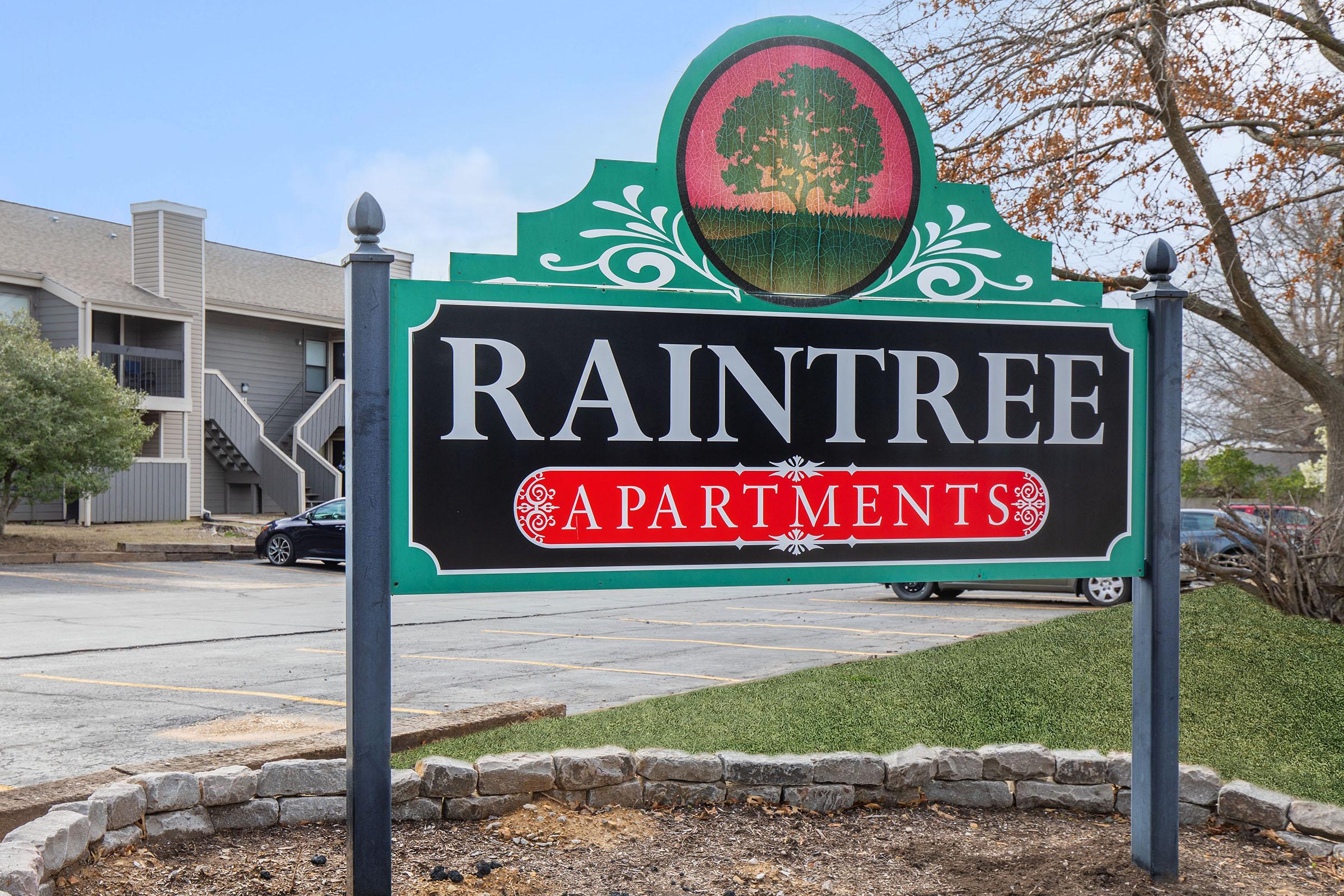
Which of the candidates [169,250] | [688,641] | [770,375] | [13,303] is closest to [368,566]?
[770,375]

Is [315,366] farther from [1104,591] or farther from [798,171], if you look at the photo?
[798,171]

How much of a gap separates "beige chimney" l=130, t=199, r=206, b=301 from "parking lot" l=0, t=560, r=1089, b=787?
39.7 ft

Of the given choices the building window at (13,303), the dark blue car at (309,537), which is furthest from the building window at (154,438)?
the dark blue car at (309,537)

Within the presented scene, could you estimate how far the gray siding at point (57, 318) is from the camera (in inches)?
1081

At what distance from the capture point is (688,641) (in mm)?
12008

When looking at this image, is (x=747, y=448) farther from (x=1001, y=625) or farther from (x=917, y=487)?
(x=1001, y=625)

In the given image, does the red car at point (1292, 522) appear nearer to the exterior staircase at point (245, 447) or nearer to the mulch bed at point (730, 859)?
the mulch bed at point (730, 859)

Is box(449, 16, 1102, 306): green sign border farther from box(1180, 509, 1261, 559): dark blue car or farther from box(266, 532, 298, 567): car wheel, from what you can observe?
box(266, 532, 298, 567): car wheel

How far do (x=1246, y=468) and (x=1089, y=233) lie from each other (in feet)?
86.1

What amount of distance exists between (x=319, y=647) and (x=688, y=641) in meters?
3.65

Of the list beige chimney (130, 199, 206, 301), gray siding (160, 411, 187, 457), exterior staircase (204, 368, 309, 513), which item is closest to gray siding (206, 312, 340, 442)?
exterior staircase (204, 368, 309, 513)

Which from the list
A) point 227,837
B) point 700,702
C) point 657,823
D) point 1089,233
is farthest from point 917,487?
point 1089,233

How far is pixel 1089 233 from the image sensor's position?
40.6 feet

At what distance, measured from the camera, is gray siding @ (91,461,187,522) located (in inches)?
1080
